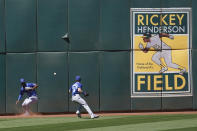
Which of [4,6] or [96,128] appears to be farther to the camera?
[4,6]

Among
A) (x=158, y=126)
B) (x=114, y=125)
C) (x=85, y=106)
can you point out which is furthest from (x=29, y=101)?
(x=158, y=126)

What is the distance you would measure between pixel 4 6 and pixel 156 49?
7.55 meters

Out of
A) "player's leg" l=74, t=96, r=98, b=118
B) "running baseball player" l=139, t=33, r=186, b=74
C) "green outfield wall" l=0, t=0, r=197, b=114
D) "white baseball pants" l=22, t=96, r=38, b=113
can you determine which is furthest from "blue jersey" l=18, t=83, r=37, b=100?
"running baseball player" l=139, t=33, r=186, b=74

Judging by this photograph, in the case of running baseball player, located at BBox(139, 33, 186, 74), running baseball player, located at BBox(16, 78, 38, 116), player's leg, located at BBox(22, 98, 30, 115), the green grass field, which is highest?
running baseball player, located at BBox(139, 33, 186, 74)

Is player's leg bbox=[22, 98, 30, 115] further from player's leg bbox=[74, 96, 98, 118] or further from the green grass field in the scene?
the green grass field

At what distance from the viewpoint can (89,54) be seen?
21.5 m

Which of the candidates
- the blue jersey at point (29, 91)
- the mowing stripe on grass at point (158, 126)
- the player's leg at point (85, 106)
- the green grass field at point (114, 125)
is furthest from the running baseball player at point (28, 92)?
the mowing stripe on grass at point (158, 126)

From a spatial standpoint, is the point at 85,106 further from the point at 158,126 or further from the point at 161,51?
the point at 161,51

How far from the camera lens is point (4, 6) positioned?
21172 mm

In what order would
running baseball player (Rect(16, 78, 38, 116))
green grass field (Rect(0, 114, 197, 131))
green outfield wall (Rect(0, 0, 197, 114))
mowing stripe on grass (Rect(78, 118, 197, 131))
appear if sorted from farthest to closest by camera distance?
green outfield wall (Rect(0, 0, 197, 114)) < running baseball player (Rect(16, 78, 38, 116)) < green grass field (Rect(0, 114, 197, 131)) < mowing stripe on grass (Rect(78, 118, 197, 131))

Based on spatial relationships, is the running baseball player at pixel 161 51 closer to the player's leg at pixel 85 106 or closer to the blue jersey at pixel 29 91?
the player's leg at pixel 85 106

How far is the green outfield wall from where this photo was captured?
2130 cm

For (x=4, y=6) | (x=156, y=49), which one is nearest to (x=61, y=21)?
(x=4, y=6)

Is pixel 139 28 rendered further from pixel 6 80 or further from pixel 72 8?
pixel 6 80
